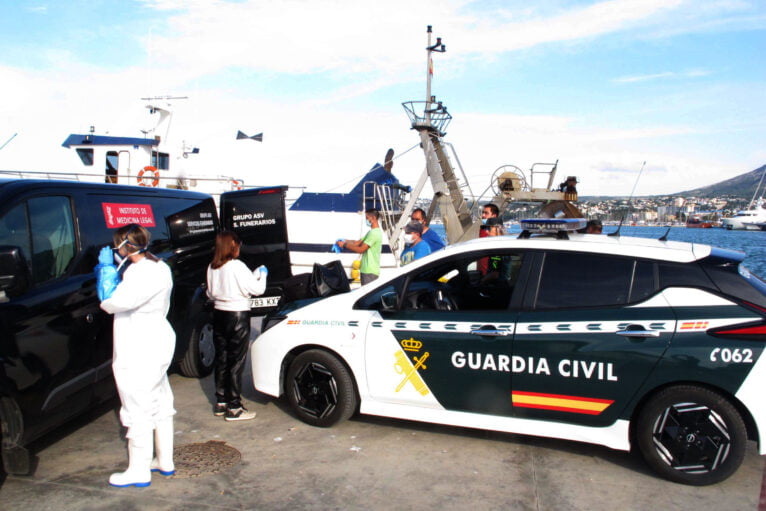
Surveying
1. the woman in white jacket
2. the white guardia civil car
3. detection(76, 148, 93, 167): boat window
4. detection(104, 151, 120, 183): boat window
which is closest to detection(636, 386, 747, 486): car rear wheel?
the white guardia civil car

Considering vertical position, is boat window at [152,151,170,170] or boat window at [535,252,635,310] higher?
boat window at [152,151,170,170]

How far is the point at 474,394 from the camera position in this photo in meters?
4.17

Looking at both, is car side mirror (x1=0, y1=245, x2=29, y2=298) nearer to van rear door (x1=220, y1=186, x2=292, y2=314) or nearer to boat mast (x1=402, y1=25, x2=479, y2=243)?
van rear door (x1=220, y1=186, x2=292, y2=314)

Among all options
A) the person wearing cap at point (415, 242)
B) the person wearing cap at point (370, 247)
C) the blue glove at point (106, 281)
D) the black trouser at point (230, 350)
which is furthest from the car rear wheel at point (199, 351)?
the person wearing cap at point (415, 242)

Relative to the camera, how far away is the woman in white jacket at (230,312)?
4723mm

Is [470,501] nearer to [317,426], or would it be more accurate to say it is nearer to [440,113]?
[317,426]

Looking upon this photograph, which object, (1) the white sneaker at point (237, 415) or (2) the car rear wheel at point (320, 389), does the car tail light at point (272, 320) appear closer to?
(2) the car rear wheel at point (320, 389)

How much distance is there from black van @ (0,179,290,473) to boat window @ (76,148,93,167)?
537 inches

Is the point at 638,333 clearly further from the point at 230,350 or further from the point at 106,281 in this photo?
the point at 106,281

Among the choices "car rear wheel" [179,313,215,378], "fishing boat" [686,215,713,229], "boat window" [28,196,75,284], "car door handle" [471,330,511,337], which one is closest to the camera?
"boat window" [28,196,75,284]

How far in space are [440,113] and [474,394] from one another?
1291 cm

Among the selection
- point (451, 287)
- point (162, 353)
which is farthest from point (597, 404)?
point (162, 353)

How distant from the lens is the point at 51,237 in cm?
412

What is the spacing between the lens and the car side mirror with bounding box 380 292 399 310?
176 inches
